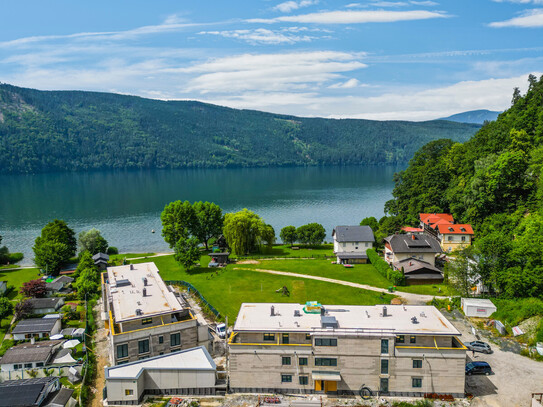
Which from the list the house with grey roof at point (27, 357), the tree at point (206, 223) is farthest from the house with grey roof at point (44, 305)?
the tree at point (206, 223)

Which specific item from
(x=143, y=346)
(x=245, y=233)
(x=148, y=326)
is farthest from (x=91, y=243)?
(x=143, y=346)

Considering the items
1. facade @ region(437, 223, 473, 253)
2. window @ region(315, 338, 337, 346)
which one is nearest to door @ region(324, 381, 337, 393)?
window @ region(315, 338, 337, 346)

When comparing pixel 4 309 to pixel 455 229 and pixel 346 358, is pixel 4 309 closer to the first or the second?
pixel 346 358

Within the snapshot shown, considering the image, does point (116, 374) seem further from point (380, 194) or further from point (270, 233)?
point (380, 194)

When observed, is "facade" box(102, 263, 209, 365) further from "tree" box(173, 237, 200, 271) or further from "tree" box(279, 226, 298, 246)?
"tree" box(279, 226, 298, 246)

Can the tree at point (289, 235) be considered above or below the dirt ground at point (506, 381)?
above

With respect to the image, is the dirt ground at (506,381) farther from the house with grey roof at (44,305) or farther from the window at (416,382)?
the house with grey roof at (44,305)

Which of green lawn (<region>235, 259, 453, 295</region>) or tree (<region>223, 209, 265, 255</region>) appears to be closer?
green lawn (<region>235, 259, 453, 295</region>)
